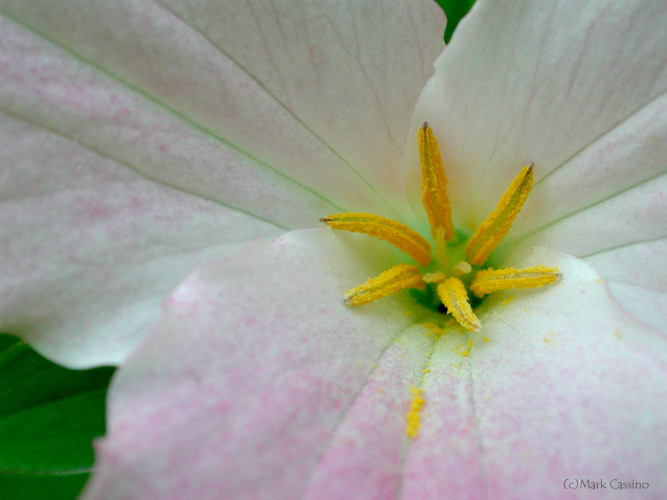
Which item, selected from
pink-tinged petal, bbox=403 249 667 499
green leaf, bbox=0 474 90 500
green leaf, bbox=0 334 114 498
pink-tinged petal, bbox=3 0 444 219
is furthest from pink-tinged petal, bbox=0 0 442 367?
green leaf, bbox=0 474 90 500

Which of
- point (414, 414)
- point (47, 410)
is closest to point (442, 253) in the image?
point (414, 414)

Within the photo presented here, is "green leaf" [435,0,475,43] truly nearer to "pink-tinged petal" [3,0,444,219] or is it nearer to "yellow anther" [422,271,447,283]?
"pink-tinged petal" [3,0,444,219]

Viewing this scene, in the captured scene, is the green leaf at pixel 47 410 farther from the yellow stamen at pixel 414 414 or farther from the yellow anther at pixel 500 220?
the yellow anther at pixel 500 220

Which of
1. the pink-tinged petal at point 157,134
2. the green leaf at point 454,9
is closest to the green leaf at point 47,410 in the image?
the pink-tinged petal at point 157,134

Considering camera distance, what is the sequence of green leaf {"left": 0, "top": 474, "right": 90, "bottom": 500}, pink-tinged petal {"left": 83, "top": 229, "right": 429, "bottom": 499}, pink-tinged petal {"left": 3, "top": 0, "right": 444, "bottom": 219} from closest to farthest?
pink-tinged petal {"left": 83, "top": 229, "right": 429, "bottom": 499} → pink-tinged petal {"left": 3, "top": 0, "right": 444, "bottom": 219} → green leaf {"left": 0, "top": 474, "right": 90, "bottom": 500}

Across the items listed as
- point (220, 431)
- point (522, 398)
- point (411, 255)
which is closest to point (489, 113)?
point (411, 255)

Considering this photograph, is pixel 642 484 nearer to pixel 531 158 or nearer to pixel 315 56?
pixel 531 158
